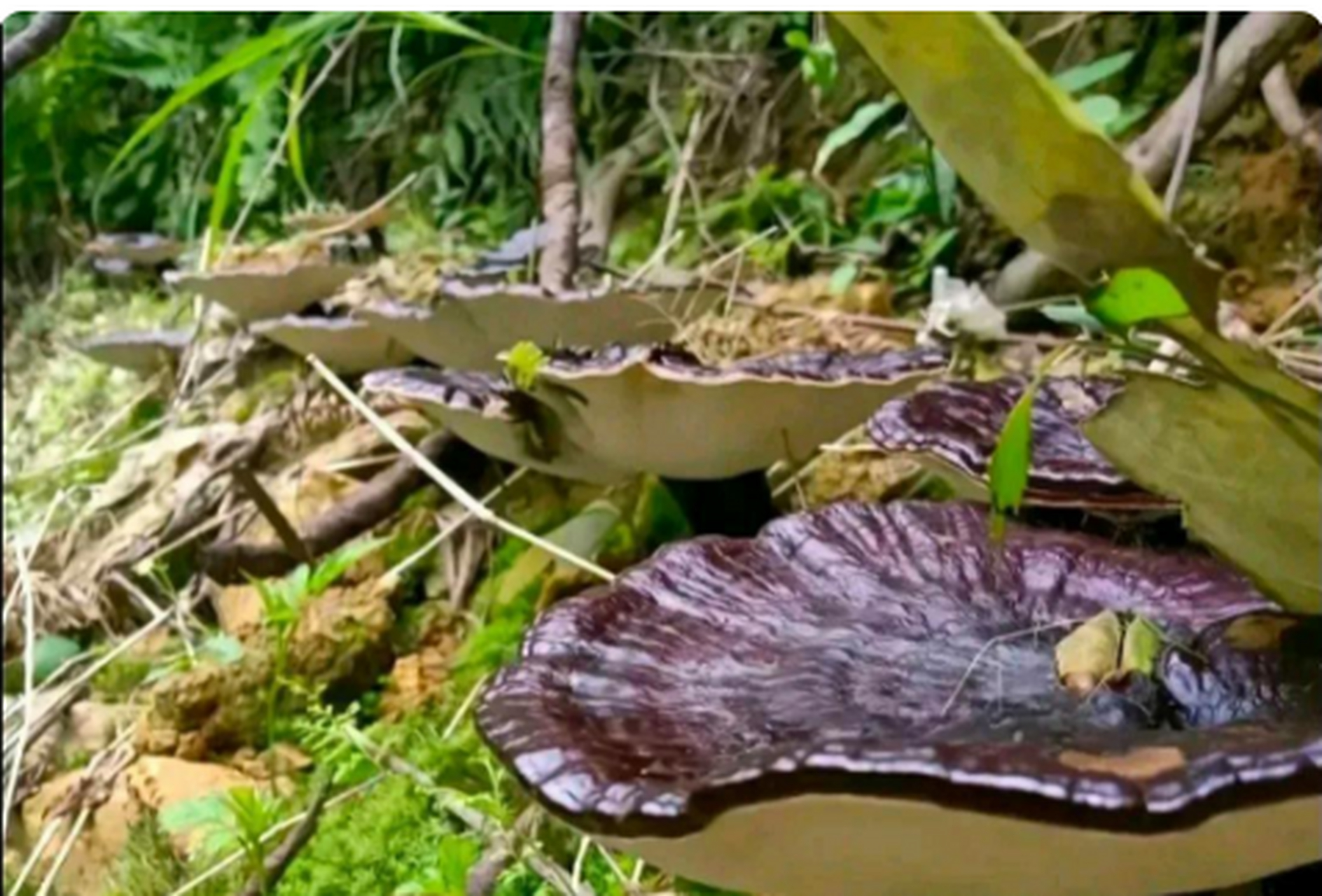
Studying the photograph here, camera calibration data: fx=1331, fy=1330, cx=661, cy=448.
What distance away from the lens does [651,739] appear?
0.62 m

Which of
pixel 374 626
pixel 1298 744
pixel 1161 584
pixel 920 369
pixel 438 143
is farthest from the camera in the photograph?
pixel 438 143

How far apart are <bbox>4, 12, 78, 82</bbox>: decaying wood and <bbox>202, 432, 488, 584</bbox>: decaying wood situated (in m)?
0.68

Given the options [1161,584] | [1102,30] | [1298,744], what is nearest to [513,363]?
[1161,584]

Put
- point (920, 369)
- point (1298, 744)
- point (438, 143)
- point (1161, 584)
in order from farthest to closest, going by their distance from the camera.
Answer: point (438, 143)
point (920, 369)
point (1161, 584)
point (1298, 744)

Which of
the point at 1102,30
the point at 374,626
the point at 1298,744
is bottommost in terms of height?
the point at 374,626

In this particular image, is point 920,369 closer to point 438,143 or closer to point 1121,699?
point 1121,699

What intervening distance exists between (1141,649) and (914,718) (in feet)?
0.39

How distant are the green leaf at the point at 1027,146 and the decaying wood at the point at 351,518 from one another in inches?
53.6

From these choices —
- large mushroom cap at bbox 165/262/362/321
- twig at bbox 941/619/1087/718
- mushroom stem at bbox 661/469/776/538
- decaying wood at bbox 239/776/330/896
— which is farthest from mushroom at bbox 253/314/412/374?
twig at bbox 941/619/1087/718

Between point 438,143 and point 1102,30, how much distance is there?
1.41 meters

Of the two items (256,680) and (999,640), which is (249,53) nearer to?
(256,680)

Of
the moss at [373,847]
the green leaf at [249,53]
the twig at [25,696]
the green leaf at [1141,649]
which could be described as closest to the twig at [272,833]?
the moss at [373,847]

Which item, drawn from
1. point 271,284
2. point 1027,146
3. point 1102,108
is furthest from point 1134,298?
point 271,284

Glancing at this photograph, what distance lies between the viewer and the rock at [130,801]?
50.2 inches
